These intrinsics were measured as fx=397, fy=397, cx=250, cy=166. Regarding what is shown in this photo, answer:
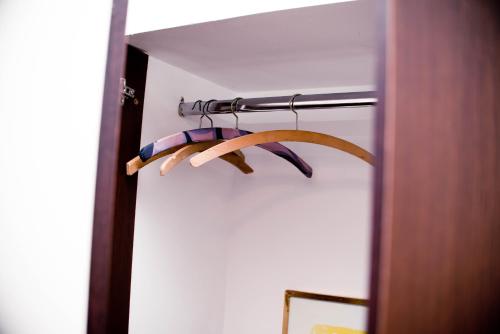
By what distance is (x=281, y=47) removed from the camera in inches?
47.8

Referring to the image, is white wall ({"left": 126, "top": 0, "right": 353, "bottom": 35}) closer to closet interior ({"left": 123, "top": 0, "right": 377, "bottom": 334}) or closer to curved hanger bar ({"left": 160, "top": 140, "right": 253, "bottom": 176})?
closet interior ({"left": 123, "top": 0, "right": 377, "bottom": 334})

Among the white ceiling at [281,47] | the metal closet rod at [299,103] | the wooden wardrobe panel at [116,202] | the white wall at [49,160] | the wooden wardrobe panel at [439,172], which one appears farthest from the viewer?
the metal closet rod at [299,103]

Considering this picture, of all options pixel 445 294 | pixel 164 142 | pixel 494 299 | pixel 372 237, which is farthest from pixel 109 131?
pixel 494 299

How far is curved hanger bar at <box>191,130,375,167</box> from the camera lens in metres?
1.04

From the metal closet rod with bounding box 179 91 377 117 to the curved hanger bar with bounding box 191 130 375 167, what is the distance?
0.31 feet

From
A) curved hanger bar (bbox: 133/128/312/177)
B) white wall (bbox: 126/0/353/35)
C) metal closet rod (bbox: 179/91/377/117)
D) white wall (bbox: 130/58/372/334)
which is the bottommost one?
white wall (bbox: 130/58/372/334)

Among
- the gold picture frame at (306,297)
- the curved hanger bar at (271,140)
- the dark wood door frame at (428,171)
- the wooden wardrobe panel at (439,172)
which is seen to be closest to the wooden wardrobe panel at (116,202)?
the dark wood door frame at (428,171)

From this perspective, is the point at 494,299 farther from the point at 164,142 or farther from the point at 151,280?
the point at 151,280

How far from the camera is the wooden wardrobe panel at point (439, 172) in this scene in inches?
19.8

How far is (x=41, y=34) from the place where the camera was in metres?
0.97

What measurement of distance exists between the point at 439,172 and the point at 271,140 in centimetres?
60

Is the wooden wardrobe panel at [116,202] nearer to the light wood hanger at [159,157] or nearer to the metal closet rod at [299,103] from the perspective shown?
the light wood hanger at [159,157]

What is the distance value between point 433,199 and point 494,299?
1.02ft

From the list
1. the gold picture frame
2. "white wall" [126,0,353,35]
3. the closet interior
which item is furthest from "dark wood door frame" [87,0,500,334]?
the gold picture frame
